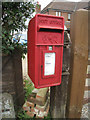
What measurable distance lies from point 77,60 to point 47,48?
502 mm

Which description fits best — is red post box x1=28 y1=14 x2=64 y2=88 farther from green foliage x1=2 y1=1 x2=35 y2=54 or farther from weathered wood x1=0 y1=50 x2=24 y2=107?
weathered wood x1=0 y1=50 x2=24 y2=107

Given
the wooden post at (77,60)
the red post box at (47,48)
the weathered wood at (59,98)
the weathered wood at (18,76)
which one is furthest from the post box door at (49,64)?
the weathered wood at (18,76)

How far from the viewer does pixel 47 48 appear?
93 centimetres

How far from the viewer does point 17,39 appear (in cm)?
183

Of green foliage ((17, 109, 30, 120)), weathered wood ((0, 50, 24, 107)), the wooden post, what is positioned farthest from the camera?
weathered wood ((0, 50, 24, 107))

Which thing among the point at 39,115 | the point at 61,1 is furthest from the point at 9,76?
the point at 61,1

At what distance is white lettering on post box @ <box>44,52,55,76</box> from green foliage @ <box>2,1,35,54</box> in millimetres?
916

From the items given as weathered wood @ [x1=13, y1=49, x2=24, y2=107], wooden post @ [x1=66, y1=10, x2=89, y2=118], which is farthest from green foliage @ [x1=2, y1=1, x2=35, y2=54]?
wooden post @ [x1=66, y1=10, x2=89, y2=118]

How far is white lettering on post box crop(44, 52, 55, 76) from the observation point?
96 centimetres

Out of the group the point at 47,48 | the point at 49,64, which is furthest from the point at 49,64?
the point at 47,48

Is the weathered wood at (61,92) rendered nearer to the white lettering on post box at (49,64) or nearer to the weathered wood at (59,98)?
the weathered wood at (59,98)

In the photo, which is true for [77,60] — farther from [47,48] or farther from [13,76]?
[13,76]

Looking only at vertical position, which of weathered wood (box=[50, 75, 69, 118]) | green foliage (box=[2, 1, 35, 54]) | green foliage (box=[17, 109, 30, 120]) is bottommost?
green foliage (box=[17, 109, 30, 120])

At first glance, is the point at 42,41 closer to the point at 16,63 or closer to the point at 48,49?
the point at 48,49
